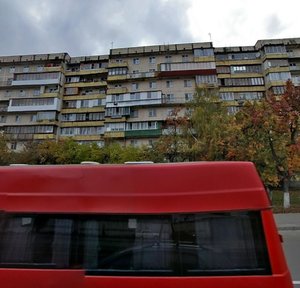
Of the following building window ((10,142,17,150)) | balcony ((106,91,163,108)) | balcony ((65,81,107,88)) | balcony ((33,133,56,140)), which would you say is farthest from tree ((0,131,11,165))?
balcony ((65,81,107,88))

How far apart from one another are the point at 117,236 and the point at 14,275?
3.31ft

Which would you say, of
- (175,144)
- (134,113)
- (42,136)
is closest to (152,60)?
(134,113)

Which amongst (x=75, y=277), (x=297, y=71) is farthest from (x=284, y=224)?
(x=297, y=71)

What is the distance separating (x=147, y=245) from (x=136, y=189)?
52 centimetres

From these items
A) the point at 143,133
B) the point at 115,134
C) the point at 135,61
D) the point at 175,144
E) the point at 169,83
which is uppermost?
the point at 135,61

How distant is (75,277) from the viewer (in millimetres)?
2355

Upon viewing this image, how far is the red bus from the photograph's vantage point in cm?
232

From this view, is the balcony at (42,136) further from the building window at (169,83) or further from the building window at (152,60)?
the building window at (152,60)

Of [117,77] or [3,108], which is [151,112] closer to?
[117,77]

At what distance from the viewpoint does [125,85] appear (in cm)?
4728

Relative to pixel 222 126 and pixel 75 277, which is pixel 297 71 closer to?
pixel 222 126

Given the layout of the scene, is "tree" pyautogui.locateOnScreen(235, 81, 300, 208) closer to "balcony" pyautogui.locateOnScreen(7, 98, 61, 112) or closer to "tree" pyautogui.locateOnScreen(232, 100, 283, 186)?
"tree" pyautogui.locateOnScreen(232, 100, 283, 186)

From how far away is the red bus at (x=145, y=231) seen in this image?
2.32m

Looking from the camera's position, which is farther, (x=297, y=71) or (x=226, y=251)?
(x=297, y=71)
